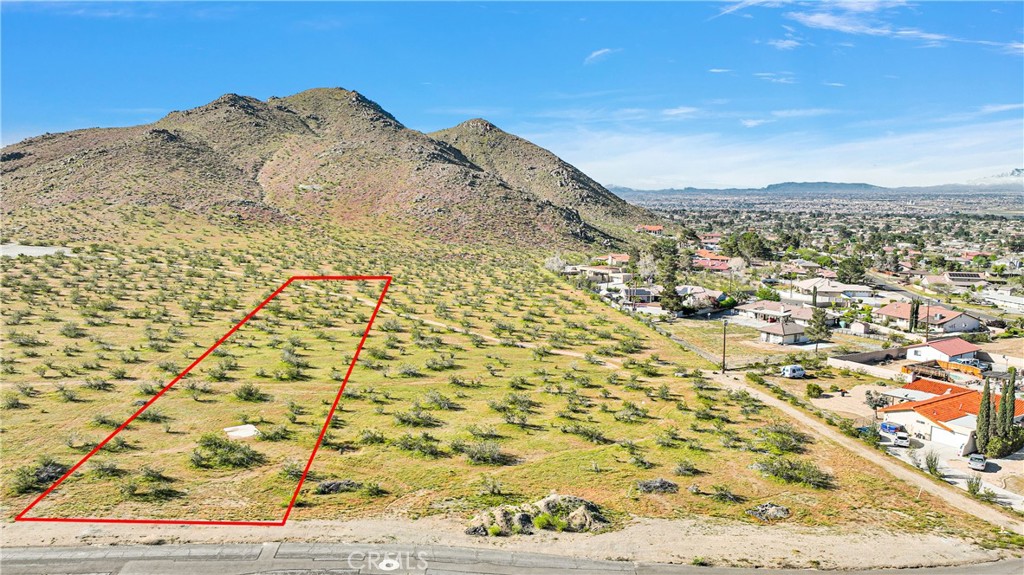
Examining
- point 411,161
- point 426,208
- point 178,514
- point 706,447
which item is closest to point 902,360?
point 706,447

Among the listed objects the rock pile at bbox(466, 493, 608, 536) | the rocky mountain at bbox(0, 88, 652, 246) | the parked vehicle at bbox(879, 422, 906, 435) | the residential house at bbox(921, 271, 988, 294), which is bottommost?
the parked vehicle at bbox(879, 422, 906, 435)

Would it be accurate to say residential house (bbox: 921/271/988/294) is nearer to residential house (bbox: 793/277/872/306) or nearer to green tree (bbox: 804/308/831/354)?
residential house (bbox: 793/277/872/306)

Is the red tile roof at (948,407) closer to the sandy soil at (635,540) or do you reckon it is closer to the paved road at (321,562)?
the sandy soil at (635,540)

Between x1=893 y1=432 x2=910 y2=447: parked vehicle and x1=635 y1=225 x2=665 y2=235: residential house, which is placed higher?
x1=635 y1=225 x2=665 y2=235: residential house

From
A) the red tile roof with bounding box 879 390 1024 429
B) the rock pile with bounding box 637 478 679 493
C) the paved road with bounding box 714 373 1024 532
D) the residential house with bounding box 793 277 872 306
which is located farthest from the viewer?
the residential house with bounding box 793 277 872 306

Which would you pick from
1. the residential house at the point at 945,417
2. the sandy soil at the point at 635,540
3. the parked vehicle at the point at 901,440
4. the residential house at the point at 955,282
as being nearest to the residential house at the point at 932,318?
the residential house at the point at 945,417

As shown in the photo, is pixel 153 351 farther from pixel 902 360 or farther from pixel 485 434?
pixel 902 360

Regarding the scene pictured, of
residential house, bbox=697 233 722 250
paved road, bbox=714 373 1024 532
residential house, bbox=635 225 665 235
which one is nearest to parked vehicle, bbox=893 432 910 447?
paved road, bbox=714 373 1024 532

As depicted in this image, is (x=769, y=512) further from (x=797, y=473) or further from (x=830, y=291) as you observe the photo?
(x=830, y=291)

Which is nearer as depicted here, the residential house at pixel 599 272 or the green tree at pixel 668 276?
the green tree at pixel 668 276
